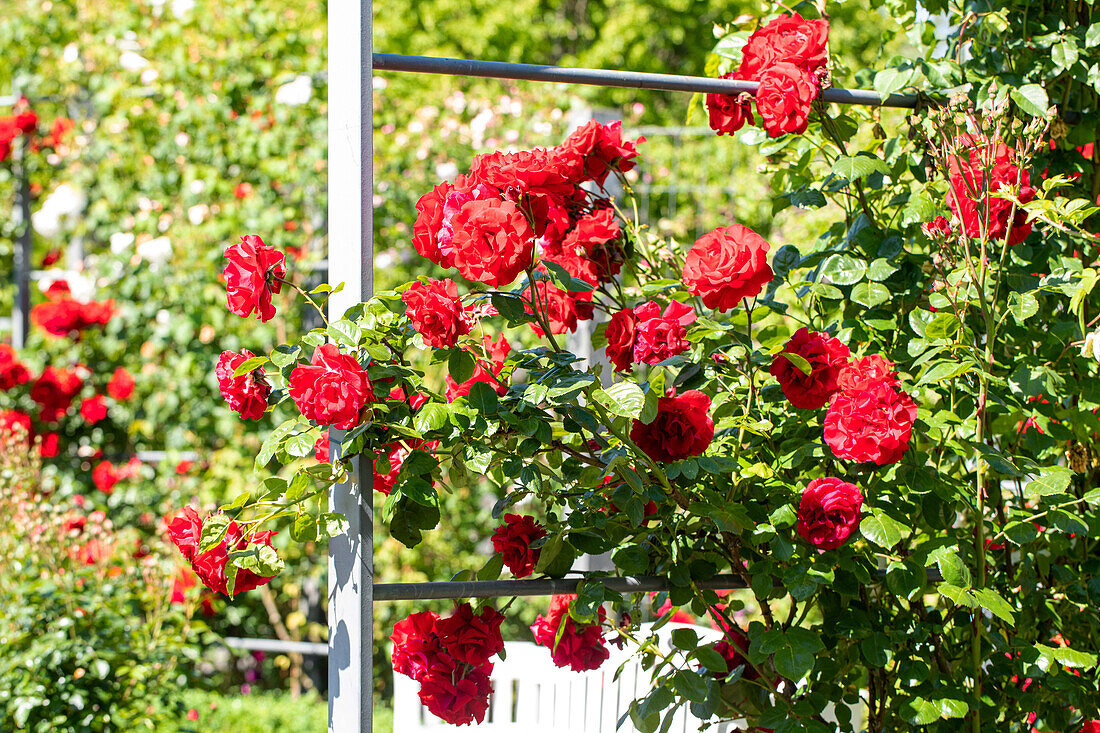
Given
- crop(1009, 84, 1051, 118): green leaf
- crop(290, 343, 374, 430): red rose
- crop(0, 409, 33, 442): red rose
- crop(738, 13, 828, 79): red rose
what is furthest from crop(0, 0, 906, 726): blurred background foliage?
crop(290, 343, 374, 430): red rose

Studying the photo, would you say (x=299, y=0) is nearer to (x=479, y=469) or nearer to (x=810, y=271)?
(x=810, y=271)

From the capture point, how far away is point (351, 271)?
1166 millimetres

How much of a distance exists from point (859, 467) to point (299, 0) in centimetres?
381

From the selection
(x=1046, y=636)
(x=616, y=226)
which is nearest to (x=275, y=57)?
(x=616, y=226)

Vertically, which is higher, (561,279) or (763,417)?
(561,279)

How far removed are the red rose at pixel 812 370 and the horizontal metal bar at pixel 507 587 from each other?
27 centimetres

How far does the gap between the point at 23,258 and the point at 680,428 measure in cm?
381

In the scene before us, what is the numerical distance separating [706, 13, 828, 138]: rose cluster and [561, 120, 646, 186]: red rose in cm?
15

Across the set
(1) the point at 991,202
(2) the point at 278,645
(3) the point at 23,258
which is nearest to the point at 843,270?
(1) the point at 991,202

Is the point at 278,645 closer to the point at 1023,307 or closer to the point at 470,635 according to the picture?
the point at 470,635

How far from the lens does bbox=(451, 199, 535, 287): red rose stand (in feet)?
3.44

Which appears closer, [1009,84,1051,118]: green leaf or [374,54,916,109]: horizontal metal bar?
[374,54,916,109]: horizontal metal bar

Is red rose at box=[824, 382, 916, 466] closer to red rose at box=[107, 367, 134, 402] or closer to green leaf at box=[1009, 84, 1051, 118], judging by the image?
green leaf at box=[1009, 84, 1051, 118]

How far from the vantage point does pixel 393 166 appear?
3.59 metres
